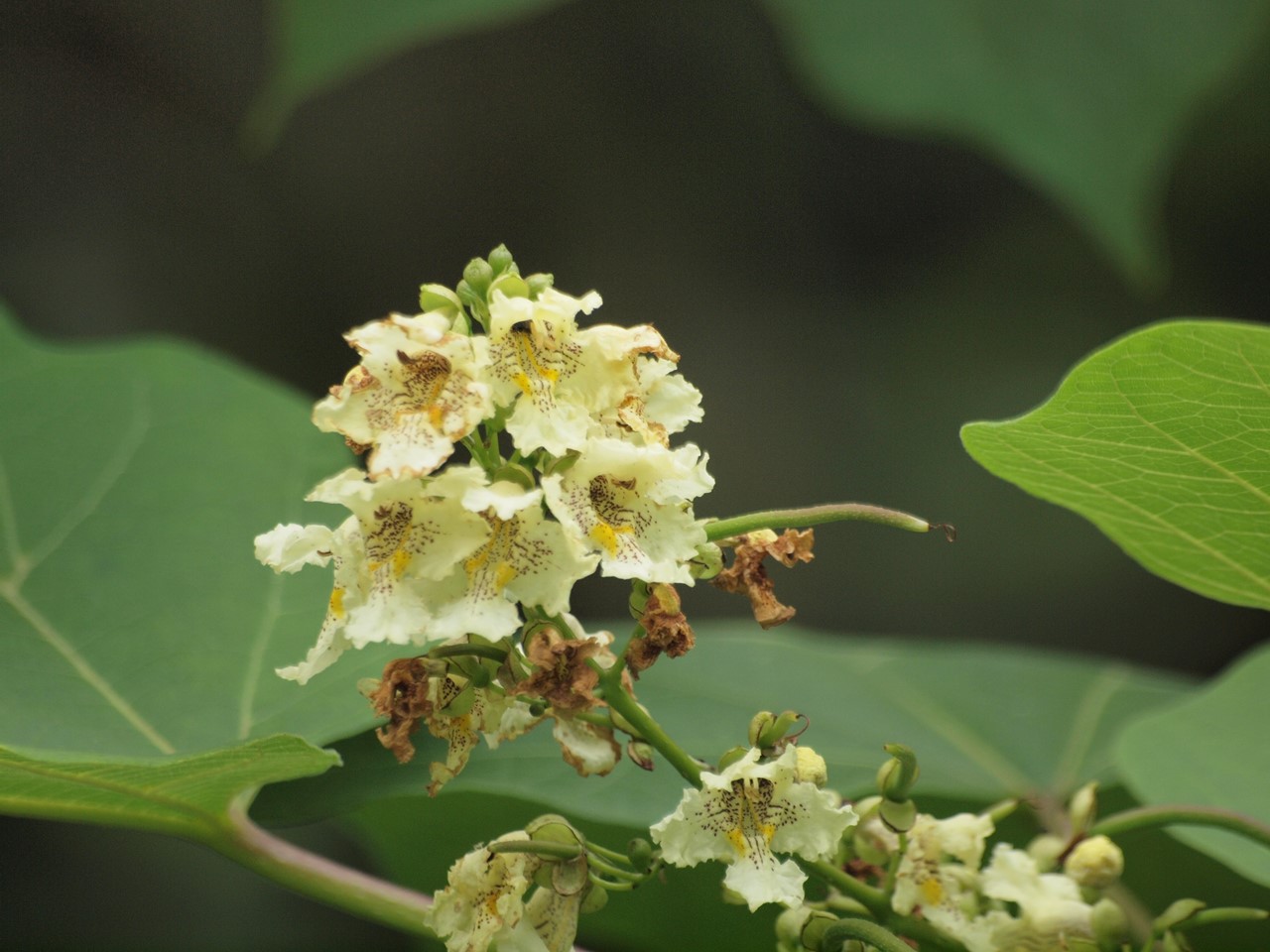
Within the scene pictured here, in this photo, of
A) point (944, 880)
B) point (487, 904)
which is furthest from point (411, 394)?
point (944, 880)

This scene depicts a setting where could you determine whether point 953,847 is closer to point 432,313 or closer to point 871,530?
point 432,313

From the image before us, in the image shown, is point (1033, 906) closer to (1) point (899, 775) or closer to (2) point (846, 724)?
(1) point (899, 775)

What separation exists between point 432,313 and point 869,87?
3.64ft

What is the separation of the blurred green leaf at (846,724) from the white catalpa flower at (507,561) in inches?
17.3

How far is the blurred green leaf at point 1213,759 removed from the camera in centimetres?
117

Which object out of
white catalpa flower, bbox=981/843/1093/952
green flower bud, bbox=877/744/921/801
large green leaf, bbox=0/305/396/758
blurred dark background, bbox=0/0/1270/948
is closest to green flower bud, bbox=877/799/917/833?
green flower bud, bbox=877/744/921/801

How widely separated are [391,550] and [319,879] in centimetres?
37

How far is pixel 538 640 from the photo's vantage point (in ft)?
2.31

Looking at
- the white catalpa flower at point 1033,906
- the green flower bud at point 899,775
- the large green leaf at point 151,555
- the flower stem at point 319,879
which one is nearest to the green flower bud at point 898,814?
the green flower bud at point 899,775

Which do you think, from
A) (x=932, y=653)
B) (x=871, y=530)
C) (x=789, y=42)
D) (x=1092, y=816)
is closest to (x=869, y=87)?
(x=789, y=42)

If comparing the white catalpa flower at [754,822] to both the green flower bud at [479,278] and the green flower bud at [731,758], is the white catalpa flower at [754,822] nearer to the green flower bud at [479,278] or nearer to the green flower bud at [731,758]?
the green flower bud at [731,758]

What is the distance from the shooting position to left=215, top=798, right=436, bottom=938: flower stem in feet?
3.06

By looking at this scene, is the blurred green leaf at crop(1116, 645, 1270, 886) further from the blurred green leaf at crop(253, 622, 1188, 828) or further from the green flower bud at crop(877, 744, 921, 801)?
the green flower bud at crop(877, 744, 921, 801)

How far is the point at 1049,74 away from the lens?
172cm
